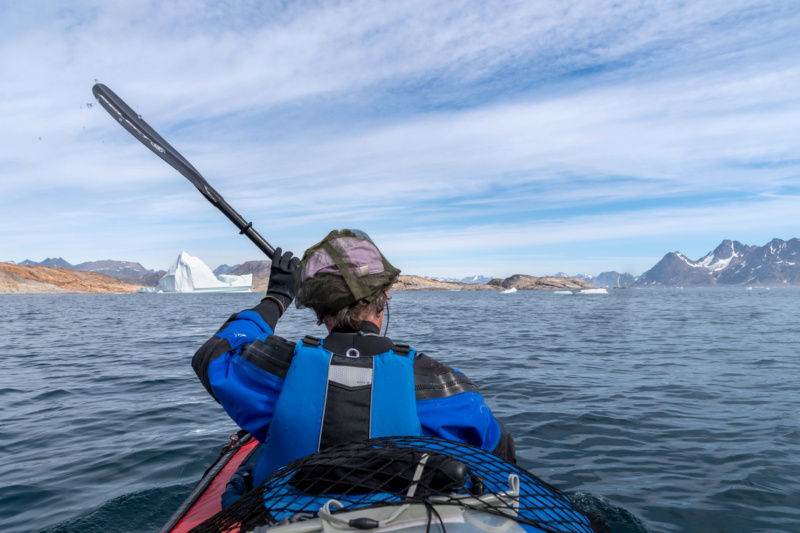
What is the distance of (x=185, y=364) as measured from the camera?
1232 centimetres

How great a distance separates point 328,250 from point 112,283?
173 m

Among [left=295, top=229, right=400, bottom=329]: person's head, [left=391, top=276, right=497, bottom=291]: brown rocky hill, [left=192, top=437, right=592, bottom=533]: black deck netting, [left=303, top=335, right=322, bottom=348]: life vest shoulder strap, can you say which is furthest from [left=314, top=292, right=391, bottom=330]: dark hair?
[left=391, top=276, right=497, bottom=291]: brown rocky hill

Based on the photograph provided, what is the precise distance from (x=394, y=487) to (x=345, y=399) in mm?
457

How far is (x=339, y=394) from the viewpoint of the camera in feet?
6.24

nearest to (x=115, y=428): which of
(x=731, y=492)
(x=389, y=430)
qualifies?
(x=389, y=430)

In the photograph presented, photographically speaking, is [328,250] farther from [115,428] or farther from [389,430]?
[115,428]

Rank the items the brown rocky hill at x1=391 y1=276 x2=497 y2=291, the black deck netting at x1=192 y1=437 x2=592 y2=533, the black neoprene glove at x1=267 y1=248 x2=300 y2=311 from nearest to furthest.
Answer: the black deck netting at x1=192 y1=437 x2=592 y2=533 < the black neoprene glove at x1=267 y1=248 x2=300 y2=311 < the brown rocky hill at x1=391 y1=276 x2=497 y2=291

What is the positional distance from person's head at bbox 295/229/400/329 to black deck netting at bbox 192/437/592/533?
636mm

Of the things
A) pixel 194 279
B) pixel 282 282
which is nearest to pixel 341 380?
pixel 282 282

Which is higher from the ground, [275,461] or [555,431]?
[275,461]

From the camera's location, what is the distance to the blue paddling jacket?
1903 mm

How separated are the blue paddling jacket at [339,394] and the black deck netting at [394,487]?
18cm

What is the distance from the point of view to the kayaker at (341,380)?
1906mm

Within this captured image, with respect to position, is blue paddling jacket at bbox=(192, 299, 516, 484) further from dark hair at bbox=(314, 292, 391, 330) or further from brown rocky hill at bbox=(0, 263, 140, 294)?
brown rocky hill at bbox=(0, 263, 140, 294)
